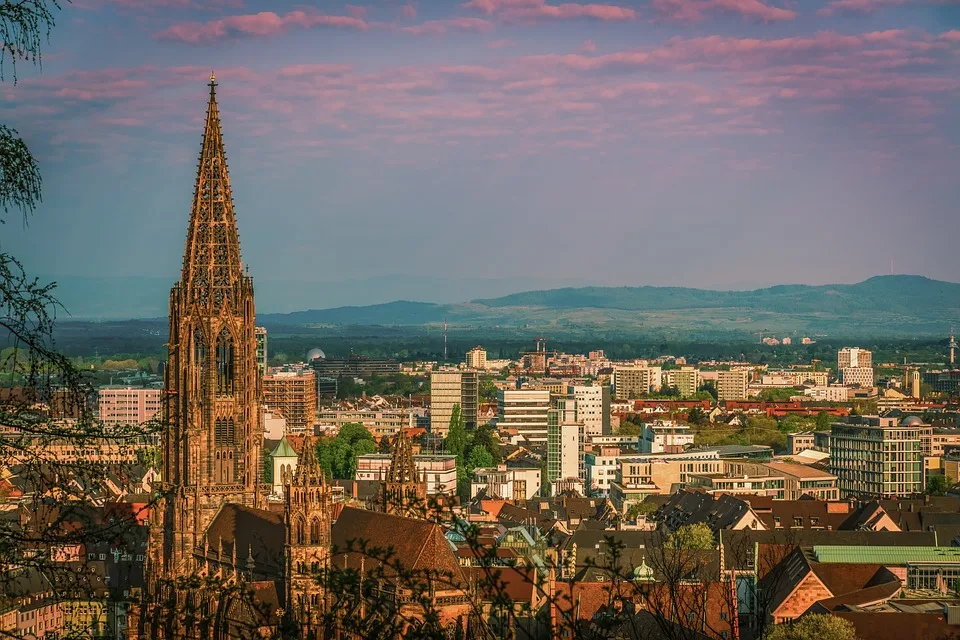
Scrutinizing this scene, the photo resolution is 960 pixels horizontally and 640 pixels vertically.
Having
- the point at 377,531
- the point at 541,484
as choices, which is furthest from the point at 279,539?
the point at 541,484

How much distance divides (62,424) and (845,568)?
58480 mm

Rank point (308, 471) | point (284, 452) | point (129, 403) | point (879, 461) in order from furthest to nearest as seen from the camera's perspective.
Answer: point (129, 403) < point (879, 461) < point (284, 452) < point (308, 471)

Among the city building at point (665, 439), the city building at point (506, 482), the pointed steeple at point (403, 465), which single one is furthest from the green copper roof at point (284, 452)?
the pointed steeple at point (403, 465)

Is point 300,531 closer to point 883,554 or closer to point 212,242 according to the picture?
point 212,242

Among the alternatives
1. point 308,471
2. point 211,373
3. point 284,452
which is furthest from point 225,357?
point 284,452

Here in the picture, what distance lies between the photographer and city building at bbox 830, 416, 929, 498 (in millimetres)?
142625

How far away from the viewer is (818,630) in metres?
58.6

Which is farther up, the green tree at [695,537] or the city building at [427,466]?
the green tree at [695,537]

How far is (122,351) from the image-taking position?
161m

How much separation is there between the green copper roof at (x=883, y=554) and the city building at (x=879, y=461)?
56.9 metres

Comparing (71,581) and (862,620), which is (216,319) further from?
(71,581)

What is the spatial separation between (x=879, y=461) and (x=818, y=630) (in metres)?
87.7

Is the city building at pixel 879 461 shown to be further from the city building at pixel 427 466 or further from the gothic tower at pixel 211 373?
the gothic tower at pixel 211 373

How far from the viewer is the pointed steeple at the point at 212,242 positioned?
237ft
